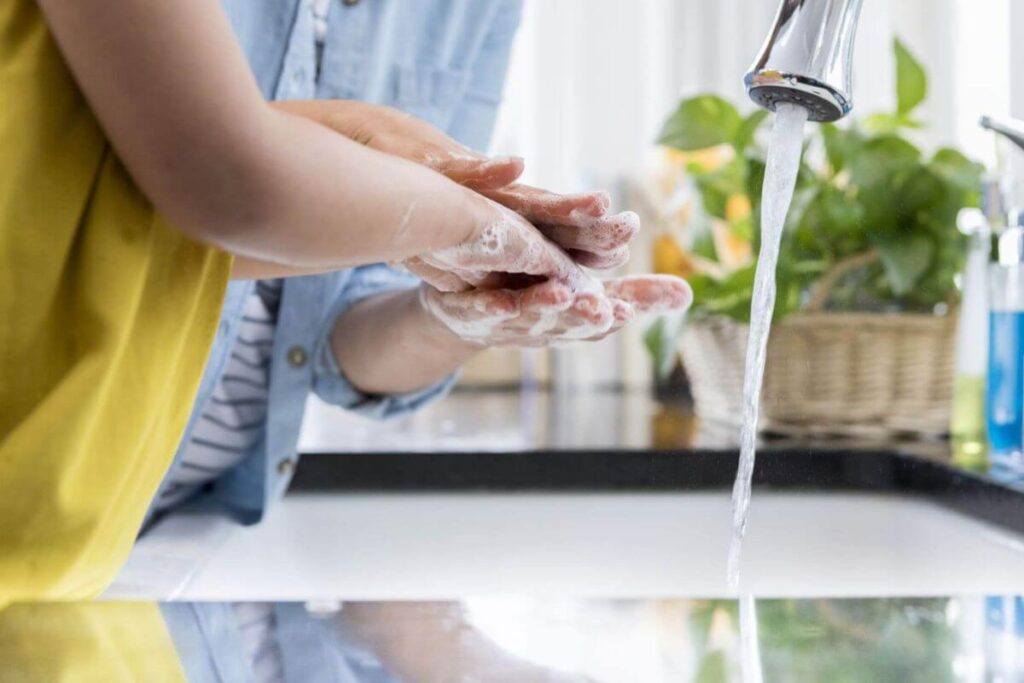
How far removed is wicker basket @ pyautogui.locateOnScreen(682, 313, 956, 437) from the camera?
3.18ft

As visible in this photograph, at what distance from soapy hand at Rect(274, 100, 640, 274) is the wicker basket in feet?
1.86

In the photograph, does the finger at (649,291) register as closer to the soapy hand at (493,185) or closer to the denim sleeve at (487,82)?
the soapy hand at (493,185)

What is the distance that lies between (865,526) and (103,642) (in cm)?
60

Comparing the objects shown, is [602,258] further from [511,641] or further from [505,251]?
[511,641]

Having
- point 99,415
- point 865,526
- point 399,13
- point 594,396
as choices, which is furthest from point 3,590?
point 594,396

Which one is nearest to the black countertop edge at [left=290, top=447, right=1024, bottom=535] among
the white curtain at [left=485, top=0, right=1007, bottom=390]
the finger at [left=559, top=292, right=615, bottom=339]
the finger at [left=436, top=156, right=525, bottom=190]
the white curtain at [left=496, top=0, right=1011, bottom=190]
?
the finger at [left=559, top=292, right=615, bottom=339]

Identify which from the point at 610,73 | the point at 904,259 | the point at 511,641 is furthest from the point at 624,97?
the point at 511,641

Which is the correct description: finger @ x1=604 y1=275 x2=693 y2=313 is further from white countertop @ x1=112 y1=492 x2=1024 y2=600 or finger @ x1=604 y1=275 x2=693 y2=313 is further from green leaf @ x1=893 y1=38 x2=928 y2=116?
green leaf @ x1=893 y1=38 x2=928 y2=116

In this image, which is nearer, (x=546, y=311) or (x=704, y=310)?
(x=546, y=311)

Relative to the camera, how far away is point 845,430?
964 millimetres

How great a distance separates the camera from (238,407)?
76 cm

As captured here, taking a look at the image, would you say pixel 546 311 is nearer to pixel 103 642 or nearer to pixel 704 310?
pixel 103 642

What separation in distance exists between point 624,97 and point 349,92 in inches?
55.7

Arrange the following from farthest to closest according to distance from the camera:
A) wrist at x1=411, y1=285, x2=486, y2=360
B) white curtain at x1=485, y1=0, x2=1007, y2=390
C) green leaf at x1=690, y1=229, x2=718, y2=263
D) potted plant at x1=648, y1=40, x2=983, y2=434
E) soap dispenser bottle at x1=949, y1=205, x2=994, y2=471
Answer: white curtain at x1=485, y1=0, x2=1007, y2=390 → green leaf at x1=690, y1=229, x2=718, y2=263 → potted plant at x1=648, y1=40, x2=983, y2=434 → soap dispenser bottle at x1=949, y1=205, x2=994, y2=471 → wrist at x1=411, y1=285, x2=486, y2=360
